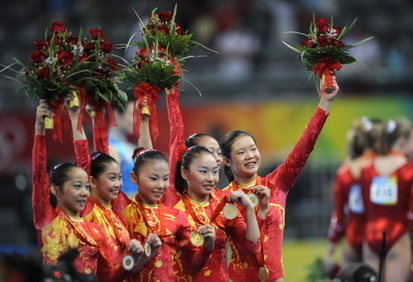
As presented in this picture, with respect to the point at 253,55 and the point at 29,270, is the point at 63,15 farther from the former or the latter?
the point at 29,270

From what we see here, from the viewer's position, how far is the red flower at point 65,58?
7.87 metres

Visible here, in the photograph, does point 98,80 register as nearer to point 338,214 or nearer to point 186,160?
point 186,160

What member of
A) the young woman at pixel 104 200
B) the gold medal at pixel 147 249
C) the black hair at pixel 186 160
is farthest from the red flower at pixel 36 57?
the gold medal at pixel 147 249

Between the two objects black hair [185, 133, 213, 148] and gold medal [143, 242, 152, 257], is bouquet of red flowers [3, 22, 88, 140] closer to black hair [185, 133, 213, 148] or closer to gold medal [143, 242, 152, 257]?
gold medal [143, 242, 152, 257]

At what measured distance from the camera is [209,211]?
8242mm

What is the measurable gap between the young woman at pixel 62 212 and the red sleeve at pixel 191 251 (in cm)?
58

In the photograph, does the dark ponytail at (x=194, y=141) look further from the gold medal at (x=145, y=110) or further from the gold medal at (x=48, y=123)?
the gold medal at (x=48, y=123)

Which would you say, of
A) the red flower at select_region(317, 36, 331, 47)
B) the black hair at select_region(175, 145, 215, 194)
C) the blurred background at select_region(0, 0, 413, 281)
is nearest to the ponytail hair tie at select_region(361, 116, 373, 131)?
the blurred background at select_region(0, 0, 413, 281)

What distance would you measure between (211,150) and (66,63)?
1.32 meters

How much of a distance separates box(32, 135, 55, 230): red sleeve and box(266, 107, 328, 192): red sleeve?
1.73 m

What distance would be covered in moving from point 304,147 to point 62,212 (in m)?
1.79

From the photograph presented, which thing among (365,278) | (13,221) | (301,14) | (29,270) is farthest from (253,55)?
(29,270)

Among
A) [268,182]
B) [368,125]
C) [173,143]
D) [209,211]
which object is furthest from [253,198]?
[368,125]

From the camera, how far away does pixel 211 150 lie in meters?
8.55
